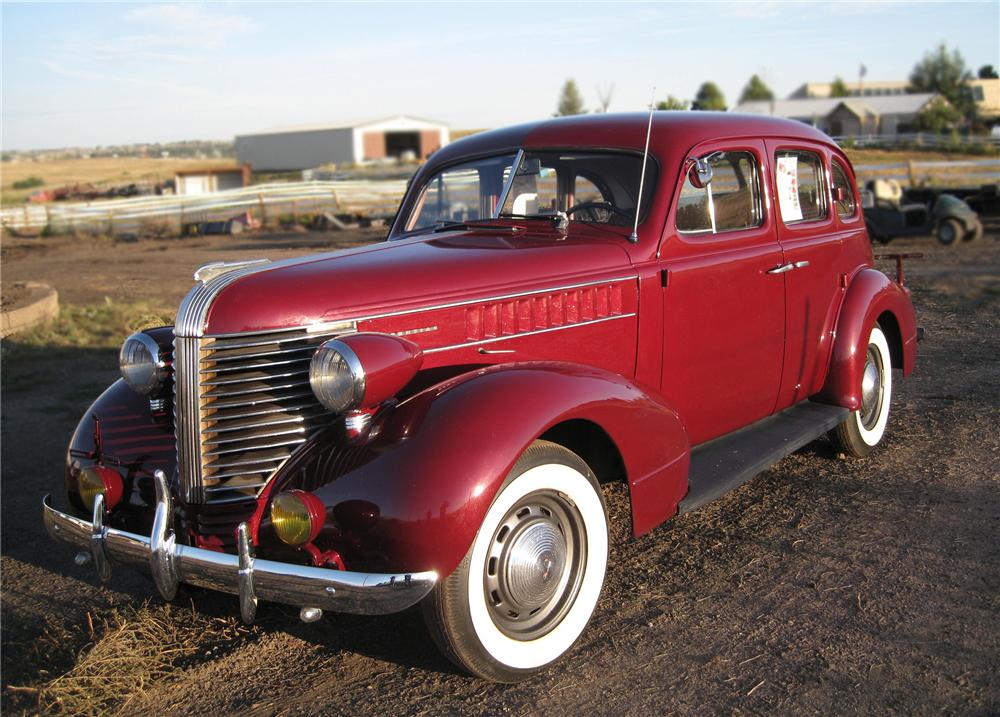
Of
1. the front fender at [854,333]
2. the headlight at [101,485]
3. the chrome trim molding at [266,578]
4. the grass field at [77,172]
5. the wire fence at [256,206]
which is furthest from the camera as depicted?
the grass field at [77,172]

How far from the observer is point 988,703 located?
2836 mm

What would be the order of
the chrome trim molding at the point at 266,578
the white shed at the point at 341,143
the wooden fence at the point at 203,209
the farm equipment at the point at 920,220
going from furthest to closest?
the white shed at the point at 341,143 < the wooden fence at the point at 203,209 < the farm equipment at the point at 920,220 < the chrome trim molding at the point at 266,578

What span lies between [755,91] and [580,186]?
249ft

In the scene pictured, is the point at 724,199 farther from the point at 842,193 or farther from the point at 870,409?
the point at 870,409

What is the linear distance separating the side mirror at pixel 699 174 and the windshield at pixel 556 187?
0.63 ft

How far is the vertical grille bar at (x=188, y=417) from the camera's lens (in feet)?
10.2

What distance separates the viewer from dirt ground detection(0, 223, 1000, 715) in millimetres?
2996

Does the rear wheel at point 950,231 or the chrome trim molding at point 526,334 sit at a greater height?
the chrome trim molding at point 526,334

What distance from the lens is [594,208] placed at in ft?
14.0

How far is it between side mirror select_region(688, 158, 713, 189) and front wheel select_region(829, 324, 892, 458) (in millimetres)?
1726

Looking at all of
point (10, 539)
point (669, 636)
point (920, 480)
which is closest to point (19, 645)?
point (10, 539)

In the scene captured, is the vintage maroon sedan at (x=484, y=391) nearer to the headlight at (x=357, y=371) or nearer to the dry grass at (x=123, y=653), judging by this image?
the headlight at (x=357, y=371)

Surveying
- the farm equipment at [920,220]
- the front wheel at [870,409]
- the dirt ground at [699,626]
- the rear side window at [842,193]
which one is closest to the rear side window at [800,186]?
the rear side window at [842,193]

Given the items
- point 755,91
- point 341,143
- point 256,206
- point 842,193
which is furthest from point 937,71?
point 842,193
